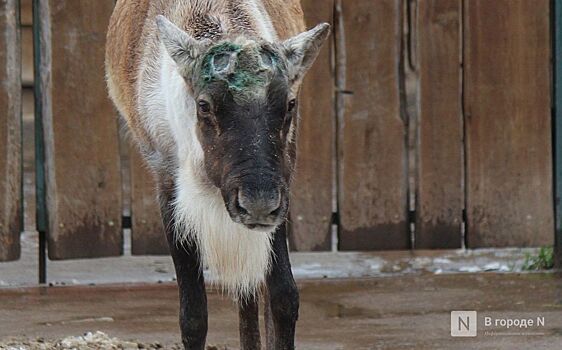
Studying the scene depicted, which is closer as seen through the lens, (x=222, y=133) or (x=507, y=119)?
(x=222, y=133)

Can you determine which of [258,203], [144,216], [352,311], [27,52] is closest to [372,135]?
[352,311]

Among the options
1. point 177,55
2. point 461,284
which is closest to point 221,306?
point 461,284

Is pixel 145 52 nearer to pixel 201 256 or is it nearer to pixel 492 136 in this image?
pixel 201 256

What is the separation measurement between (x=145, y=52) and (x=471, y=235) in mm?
2861

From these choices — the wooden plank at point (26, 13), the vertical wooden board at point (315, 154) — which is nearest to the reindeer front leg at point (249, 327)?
the vertical wooden board at point (315, 154)

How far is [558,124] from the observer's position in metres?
7.61

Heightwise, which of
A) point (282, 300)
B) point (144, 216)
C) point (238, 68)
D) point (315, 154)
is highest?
point (238, 68)

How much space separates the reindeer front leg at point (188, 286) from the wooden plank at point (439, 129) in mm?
2605

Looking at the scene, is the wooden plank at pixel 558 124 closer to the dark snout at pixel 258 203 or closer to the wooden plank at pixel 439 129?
the wooden plank at pixel 439 129

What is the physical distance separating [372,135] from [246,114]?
3206mm

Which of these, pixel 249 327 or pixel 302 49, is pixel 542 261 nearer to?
pixel 249 327

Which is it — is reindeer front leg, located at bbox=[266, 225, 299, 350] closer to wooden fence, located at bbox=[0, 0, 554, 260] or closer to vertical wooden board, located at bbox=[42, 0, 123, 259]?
wooden fence, located at bbox=[0, 0, 554, 260]

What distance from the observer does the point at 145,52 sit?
18.5 ft

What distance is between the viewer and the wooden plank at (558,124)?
24.8 feet
